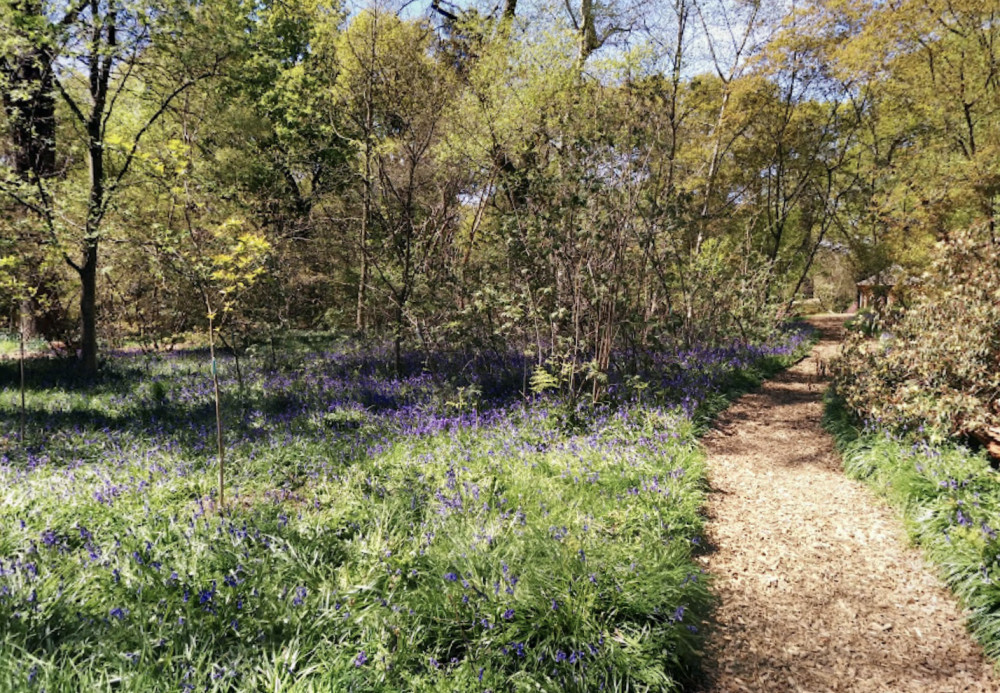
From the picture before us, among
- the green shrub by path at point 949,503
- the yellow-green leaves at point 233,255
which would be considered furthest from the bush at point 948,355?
the yellow-green leaves at point 233,255

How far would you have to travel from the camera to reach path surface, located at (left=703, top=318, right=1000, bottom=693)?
294cm

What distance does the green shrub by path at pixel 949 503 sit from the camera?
322 cm

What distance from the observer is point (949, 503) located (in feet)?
12.9

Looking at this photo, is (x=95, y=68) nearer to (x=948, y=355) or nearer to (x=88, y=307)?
(x=88, y=307)

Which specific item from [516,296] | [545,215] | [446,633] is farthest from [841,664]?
[545,215]

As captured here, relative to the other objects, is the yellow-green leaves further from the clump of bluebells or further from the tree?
the tree

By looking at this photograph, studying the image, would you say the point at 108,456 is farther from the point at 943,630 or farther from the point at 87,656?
the point at 943,630

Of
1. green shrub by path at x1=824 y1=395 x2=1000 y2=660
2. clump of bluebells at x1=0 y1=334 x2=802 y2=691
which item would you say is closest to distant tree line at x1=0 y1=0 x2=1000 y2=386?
clump of bluebells at x1=0 y1=334 x2=802 y2=691

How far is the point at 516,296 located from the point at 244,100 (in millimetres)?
13371

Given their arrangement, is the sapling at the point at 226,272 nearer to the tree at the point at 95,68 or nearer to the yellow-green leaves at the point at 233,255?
the yellow-green leaves at the point at 233,255

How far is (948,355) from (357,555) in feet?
19.5

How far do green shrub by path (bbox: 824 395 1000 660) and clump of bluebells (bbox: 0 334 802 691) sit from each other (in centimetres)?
160

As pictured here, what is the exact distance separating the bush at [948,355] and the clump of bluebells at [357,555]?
2108 mm

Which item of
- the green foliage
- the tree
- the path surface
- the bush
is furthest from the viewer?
the tree
